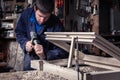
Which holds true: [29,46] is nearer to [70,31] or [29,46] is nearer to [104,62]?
[104,62]

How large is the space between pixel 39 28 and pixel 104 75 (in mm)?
1106

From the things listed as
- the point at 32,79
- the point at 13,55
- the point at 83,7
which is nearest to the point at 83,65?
the point at 32,79

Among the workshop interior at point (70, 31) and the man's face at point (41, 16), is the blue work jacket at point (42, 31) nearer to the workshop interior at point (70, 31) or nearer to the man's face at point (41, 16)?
the man's face at point (41, 16)

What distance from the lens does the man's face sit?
8.47ft

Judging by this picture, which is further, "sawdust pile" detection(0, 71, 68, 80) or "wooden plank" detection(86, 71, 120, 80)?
"sawdust pile" detection(0, 71, 68, 80)

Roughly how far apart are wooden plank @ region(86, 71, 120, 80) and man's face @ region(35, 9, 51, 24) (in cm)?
103

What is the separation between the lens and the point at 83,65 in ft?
7.64

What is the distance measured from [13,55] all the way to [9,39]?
0.37 m

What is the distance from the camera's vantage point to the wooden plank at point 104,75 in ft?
5.17

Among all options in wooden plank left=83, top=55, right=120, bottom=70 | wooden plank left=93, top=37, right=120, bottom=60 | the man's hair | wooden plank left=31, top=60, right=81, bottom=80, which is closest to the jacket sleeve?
the man's hair

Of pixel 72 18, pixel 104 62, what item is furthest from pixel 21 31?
pixel 72 18

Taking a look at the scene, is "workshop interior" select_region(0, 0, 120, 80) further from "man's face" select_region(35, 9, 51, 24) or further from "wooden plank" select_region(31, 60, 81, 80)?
"man's face" select_region(35, 9, 51, 24)

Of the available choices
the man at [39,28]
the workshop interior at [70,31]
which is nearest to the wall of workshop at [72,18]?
the workshop interior at [70,31]

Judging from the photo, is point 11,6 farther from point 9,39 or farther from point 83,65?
point 83,65
